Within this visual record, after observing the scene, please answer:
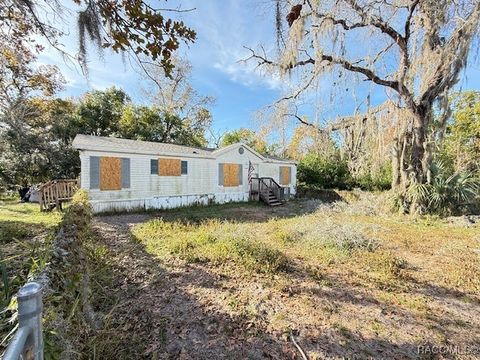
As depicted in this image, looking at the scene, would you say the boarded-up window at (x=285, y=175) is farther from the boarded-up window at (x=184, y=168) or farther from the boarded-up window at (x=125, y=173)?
the boarded-up window at (x=125, y=173)

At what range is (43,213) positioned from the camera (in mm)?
10414

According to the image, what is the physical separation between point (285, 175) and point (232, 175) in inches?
186

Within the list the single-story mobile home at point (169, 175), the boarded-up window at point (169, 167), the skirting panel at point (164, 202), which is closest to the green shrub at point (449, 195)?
the single-story mobile home at point (169, 175)

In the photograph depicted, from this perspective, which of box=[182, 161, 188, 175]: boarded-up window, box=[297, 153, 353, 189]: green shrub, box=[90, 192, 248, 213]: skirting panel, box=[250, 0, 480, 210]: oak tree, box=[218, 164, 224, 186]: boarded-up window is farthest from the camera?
box=[297, 153, 353, 189]: green shrub

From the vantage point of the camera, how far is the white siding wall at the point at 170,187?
34.6 feet

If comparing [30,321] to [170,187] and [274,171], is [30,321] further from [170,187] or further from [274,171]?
[274,171]

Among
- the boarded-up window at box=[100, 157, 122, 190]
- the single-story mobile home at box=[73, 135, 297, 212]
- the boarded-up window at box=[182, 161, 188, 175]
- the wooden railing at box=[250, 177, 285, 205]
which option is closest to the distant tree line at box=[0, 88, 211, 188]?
the single-story mobile home at box=[73, 135, 297, 212]

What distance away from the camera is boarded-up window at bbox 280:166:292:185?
17978 millimetres

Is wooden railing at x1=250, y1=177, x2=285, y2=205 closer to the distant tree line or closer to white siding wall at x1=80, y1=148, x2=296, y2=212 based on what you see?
white siding wall at x1=80, y1=148, x2=296, y2=212

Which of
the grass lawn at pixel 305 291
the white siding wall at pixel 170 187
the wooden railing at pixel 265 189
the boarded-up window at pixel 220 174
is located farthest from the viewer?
the wooden railing at pixel 265 189

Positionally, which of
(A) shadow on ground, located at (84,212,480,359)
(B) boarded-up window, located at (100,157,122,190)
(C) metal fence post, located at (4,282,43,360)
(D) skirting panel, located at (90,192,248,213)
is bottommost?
(A) shadow on ground, located at (84,212,480,359)

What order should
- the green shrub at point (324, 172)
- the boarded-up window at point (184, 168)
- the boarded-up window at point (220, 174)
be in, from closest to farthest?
the boarded-up window at point (184, 168) → the boarded-up window at point (220, 174) → the green shrub at point (324, 172)

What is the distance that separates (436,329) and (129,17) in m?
4.78

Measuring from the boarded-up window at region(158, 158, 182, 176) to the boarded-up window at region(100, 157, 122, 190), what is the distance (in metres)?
1.92
